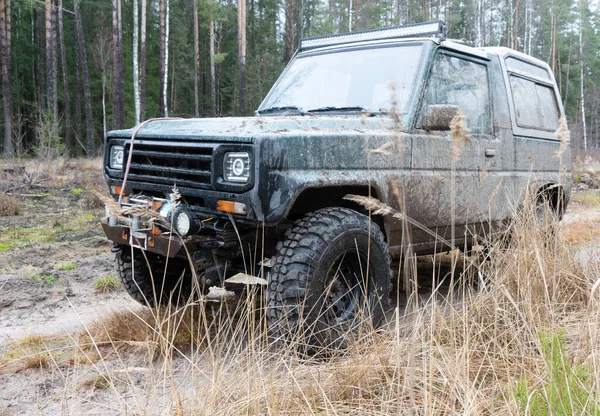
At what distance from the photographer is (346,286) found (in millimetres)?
3402

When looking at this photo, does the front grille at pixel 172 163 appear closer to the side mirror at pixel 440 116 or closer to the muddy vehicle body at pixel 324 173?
the muddy vehicle body at pixel 324 173

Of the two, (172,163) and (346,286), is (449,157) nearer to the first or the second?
(346,286)

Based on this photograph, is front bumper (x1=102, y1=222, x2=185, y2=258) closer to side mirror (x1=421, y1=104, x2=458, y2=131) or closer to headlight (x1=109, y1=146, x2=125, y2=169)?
headlight (x1=109, y1=146, x2=125, y2=169)

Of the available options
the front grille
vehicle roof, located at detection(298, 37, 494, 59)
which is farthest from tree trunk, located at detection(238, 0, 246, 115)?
the front grille

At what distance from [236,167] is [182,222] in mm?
415

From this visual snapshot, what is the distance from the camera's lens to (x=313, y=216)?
10.4ft

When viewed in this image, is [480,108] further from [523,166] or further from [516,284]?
[516,284]

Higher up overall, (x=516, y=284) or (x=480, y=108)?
(x=480, y=108)

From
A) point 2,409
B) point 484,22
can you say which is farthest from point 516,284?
point 484,22

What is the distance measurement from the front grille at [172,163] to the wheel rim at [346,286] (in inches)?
34.1

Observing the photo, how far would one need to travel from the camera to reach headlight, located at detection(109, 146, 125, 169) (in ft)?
12.4

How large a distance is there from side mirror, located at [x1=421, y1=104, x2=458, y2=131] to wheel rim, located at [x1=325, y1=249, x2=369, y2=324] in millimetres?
949

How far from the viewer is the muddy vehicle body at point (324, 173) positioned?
2.98 meters

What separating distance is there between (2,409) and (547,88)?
5.28m
